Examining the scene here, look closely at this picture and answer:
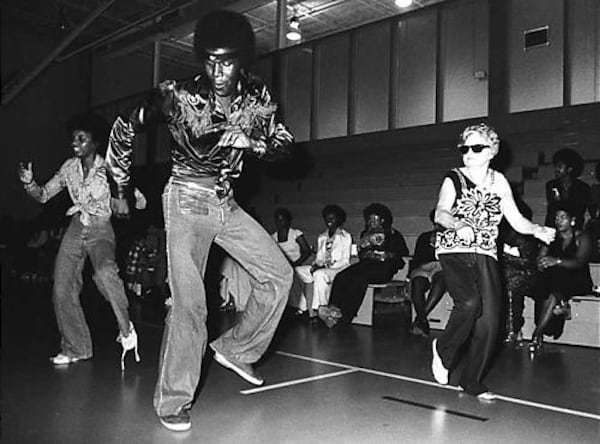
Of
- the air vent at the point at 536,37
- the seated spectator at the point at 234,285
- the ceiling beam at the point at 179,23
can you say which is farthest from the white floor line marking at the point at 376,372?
the ceiling beam at the point at 179,23

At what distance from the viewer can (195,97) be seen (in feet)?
8.90

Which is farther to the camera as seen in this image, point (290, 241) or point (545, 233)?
point (290, 241)

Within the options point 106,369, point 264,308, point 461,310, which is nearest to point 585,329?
point 461,310

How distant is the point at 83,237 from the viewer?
381 cm

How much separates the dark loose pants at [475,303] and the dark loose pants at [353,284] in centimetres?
309

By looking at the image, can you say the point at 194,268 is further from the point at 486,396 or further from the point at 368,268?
the point at 368,268

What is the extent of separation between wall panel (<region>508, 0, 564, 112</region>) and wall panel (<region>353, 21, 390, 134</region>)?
197 cm

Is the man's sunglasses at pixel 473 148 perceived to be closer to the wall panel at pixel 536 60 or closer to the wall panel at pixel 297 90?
the wall panel at pixel 536 60

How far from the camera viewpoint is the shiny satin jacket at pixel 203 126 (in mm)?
2709

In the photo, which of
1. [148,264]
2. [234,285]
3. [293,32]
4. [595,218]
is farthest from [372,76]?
[595,218]

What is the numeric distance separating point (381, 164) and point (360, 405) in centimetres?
634

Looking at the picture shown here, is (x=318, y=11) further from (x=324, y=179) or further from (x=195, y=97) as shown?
(x=195, y=97)

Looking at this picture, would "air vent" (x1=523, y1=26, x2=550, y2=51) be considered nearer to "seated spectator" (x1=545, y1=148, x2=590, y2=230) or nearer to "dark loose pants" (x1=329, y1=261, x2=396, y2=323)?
"seated spectator" (x1=545, y1=148, x2=590, y2=230)

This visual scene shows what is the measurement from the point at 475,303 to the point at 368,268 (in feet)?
10.8
